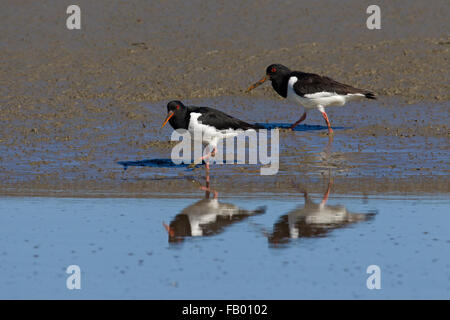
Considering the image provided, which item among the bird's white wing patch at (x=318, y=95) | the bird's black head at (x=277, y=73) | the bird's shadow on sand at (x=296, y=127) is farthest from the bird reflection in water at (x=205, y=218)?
the bird's black head at (x=277, y=73)

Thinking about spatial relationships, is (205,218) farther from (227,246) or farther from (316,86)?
(316,86)

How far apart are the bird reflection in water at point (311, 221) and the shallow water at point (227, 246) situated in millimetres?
11

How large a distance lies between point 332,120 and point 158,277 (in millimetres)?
10281

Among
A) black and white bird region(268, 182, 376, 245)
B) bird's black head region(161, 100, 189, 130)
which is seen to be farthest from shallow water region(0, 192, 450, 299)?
bird's black head region(161, 100, 189, 130)

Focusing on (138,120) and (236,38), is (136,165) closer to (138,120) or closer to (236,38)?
(138,120)

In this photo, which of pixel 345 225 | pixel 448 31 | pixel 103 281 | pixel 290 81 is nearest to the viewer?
pixel 103 281

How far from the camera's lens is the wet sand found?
1240 centimetres

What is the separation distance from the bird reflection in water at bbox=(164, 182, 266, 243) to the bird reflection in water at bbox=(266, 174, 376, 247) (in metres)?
0.50

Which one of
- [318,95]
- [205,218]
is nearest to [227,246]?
[205,218]

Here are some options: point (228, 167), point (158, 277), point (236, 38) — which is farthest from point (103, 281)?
point (236, 38)

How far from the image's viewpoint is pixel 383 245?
845 cm

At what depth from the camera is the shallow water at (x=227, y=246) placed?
7.16 meters

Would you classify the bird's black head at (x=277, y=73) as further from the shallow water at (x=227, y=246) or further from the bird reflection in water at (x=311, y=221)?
the bird reflection in water at (x=311, y=221)
